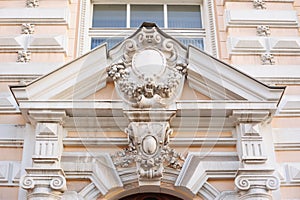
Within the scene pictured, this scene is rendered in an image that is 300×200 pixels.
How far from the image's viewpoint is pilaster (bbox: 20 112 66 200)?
6770mm

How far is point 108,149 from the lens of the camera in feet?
24.0

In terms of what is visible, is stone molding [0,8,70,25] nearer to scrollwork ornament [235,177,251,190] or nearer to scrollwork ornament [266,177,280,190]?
scrollwork ornament [235,177,251,190]

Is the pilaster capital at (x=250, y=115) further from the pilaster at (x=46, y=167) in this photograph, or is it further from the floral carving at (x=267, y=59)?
the pilaster at (x=46, y=167)

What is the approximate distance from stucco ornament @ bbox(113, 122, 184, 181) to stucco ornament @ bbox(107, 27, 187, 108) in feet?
1.07

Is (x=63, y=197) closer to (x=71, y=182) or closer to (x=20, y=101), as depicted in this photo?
(x=71, y=182)

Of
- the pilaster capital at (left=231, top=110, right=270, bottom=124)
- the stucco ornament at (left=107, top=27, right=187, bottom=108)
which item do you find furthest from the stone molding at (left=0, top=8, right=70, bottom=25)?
the pilaster capital at (left=231, top=110, right=270, bottom=124)

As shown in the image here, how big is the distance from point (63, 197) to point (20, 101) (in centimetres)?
146

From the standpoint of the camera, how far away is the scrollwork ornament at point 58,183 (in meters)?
6.78

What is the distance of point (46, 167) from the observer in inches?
271

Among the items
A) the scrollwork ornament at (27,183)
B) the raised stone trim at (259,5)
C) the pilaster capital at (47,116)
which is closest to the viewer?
the scrollwork ornament at (27,183)

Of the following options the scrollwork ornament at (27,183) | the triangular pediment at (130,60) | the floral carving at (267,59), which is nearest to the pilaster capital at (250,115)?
the triangular pediment at (130,60)

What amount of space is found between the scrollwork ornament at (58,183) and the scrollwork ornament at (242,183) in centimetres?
228

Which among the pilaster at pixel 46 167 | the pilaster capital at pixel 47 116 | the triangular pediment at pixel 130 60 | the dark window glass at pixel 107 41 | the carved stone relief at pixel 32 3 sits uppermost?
the carved stone relief at pixel 32 3

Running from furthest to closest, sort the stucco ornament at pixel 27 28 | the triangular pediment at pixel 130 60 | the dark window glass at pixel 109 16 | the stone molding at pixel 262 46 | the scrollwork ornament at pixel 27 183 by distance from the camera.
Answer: the dark window glass at pixel 109 16 → the stucco ornament at pixel 27 28 → the stone molding at pixel 262 46 → the triangular pediment at pixel 130 60 → the scrollwork ornament at pixel 27 183
